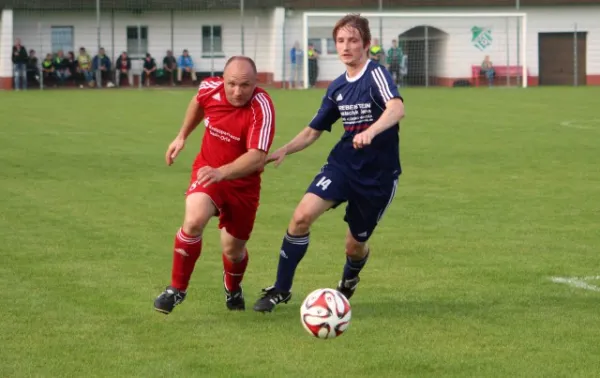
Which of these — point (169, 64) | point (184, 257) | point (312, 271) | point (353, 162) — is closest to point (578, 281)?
point (312, 271)

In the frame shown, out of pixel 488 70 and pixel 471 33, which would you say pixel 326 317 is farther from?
pixel 471 33

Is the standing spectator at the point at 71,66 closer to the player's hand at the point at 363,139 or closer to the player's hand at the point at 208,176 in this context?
the player's hand at the point at 208,176

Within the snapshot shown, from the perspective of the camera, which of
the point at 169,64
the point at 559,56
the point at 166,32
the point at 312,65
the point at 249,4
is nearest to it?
the point at 312,65

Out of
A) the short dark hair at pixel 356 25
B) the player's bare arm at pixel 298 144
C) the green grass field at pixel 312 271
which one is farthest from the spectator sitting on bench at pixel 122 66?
the short dark hair at pixel 356 25

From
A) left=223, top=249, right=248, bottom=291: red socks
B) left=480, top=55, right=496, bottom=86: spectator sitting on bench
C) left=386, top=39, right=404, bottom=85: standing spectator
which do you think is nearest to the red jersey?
A: left=223, top=249, right=248, bottom=291: red socks

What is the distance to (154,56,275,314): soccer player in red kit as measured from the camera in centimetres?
742

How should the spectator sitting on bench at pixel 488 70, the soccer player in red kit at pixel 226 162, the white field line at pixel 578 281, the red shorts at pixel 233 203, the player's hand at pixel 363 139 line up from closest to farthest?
the player's hand at pixel 363 139, the soccer player in red kit at pixel 226 162, the red shorts at pixel 233 203, the white field line at pixel 578 281, the spectator sitting on bench at pixel 488 70

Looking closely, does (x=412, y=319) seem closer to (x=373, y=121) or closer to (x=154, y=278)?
(x=373, y=121)

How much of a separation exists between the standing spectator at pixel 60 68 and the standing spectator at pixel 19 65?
1.60 metres

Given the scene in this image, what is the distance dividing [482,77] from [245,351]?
152 feet

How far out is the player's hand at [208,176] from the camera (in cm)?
718

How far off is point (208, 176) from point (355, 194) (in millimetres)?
1122

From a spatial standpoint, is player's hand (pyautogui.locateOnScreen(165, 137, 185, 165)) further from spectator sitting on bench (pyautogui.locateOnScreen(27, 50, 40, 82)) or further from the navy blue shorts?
spectator sitting on bench (pyautogui.locateOnScreen(27, 50, 40, 82))

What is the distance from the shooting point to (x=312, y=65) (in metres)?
48.8
